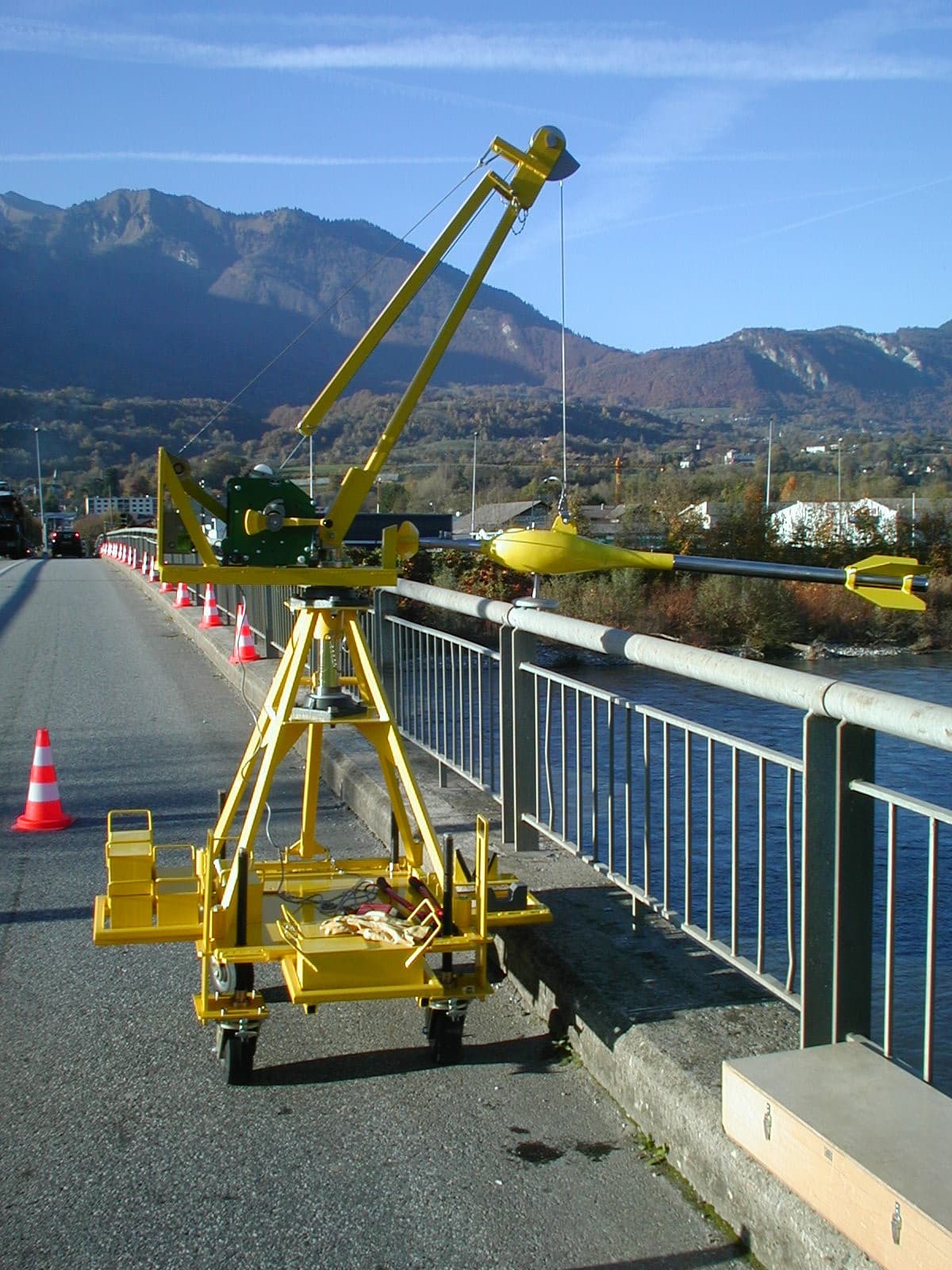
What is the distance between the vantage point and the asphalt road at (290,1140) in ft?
10.0

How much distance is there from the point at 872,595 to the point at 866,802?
645 mm

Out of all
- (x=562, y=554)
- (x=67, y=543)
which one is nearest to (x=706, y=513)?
(x=562, y=554)

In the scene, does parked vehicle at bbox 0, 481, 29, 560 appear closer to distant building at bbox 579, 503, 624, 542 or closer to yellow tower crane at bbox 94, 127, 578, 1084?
distant building at bbox 579, 503, 624, 542

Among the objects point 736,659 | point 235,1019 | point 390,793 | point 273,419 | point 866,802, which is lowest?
point 235,1019

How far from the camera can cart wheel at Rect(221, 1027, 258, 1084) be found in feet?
12.6

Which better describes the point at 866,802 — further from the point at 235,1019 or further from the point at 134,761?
the point at 134,761

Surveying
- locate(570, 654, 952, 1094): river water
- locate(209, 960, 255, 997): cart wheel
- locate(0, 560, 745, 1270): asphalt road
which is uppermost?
locate(209, 960, 255, 997): cart wheel

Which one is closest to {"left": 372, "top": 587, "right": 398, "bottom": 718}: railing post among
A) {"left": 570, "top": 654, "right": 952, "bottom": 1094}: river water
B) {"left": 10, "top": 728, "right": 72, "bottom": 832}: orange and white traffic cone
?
{"left": 570, "top": 654, "right": 952, "bottom": 1094}: river water

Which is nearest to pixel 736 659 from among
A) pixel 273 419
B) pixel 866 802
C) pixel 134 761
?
pixel 866 802

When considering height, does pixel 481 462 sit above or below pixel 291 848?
above

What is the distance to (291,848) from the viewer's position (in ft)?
17.3

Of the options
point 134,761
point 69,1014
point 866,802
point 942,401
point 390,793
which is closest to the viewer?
point 866,802

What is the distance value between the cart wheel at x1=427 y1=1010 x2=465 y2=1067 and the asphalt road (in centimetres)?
5

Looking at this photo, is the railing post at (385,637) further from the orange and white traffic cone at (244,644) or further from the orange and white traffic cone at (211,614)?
the orange and white traffic cone at (211,614)
